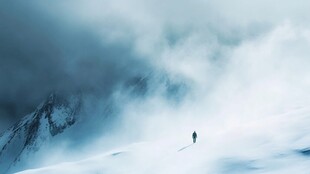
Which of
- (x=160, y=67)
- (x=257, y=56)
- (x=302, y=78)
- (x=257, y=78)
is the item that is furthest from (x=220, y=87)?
(x=160, y=67)

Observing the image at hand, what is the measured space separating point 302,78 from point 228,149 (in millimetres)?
49926

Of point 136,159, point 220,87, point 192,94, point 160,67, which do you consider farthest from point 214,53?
point 136,159

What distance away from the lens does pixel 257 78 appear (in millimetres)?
102500

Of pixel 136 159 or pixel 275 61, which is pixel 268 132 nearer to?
pixel 136 159

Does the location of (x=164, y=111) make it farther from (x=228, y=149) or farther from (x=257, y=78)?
(x=228, y=149)

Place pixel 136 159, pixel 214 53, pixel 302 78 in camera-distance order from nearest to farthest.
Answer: pixel 136 159
pixel 302 78
pixel 214 53

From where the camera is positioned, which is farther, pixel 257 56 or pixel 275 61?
pixel 257 56

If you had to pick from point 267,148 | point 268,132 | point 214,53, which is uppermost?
point 214,53

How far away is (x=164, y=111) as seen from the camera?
160 m

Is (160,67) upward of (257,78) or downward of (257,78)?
upward

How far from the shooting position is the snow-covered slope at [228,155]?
23156mm

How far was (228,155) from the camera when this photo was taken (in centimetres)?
2625

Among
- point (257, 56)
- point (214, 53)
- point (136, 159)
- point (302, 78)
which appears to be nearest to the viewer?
point (136, 159)

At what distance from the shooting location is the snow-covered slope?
76.0 ft
